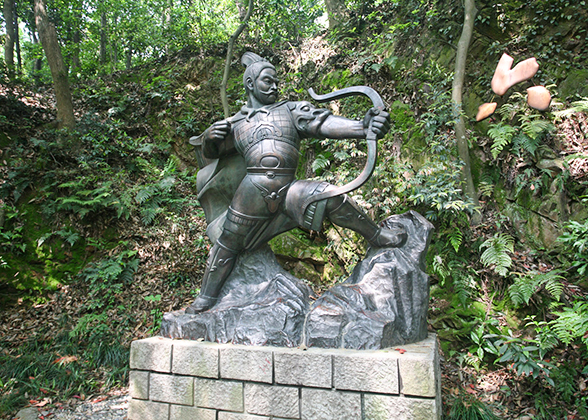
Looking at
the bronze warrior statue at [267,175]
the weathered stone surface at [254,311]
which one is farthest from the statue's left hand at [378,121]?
the weathered stone surface at [254,311]

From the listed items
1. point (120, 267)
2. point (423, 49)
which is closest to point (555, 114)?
point (423, 49)

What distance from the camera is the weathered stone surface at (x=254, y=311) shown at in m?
2.64

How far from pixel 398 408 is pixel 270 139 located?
6.40 feet

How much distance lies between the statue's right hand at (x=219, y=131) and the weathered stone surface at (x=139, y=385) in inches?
72.7

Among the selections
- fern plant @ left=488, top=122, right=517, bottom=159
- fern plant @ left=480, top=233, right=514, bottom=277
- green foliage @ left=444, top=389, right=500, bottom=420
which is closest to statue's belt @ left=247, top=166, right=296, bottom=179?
green foliage @ left=444, top=389, right=500, bottom=420

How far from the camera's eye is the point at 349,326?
247cm

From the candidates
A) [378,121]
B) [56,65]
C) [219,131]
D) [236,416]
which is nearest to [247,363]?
[236,416]

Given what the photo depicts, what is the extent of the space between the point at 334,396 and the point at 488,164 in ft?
12.4

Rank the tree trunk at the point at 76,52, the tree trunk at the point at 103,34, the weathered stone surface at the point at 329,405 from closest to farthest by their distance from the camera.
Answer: the weathered stone surface at the point at 329,405 < the tree trunk at the point at 76,52 < the tree trunk at the point at 103,34

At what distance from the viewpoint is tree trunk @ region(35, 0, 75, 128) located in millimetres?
6926

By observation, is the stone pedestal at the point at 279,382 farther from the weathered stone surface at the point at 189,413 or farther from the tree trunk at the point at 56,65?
the tree trunk at the point at 56,65

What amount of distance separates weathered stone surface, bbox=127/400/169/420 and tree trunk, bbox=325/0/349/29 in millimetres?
7304

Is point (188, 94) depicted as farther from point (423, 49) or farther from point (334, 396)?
point (334, 396)

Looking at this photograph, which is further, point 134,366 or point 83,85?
point 83,85
